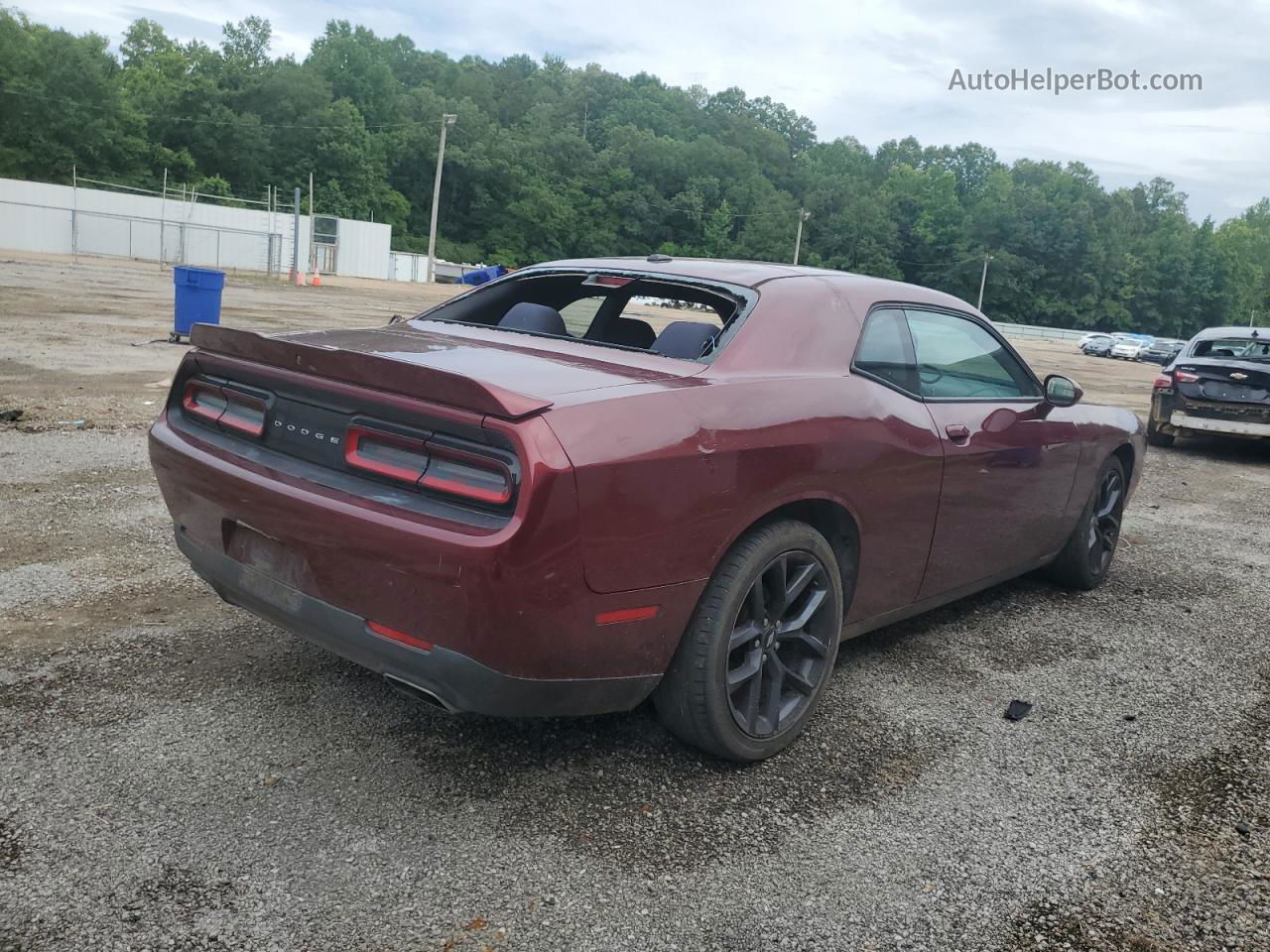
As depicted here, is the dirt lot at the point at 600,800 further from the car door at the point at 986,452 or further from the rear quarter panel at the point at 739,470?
the rear quarter panel at the point at 739,470

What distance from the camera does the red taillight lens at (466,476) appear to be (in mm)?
2662

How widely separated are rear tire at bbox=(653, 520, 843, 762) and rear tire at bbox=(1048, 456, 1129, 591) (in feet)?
7.62

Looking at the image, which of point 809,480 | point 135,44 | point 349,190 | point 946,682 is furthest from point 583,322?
point 135,44

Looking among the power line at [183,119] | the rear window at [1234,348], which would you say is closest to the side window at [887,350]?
the rear window at [1234,348]

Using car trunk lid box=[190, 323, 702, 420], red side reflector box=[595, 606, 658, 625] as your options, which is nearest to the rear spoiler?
car trunk lid box=[190, 323, 702, 420]

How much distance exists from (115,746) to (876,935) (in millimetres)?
2171

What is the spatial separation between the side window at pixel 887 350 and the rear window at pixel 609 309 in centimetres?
51

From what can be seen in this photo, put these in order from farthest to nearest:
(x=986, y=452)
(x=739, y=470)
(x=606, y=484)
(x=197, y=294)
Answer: (x=197, y=294) < (x=986, y=452) < (x=739, y=470) < (x=606, y=484)

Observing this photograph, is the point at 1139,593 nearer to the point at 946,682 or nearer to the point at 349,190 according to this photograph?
the point at 946,682

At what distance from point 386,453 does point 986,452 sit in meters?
2.44

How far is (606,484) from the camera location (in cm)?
270

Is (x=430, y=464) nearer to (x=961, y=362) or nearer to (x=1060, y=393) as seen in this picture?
(x=961, y=362)

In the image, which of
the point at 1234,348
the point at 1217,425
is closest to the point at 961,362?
the point at 1217,425

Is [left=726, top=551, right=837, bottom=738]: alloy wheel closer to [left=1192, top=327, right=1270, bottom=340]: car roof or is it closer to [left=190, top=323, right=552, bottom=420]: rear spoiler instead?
[left=190, top=323, right=552, bottom=420]: rear spoiler
